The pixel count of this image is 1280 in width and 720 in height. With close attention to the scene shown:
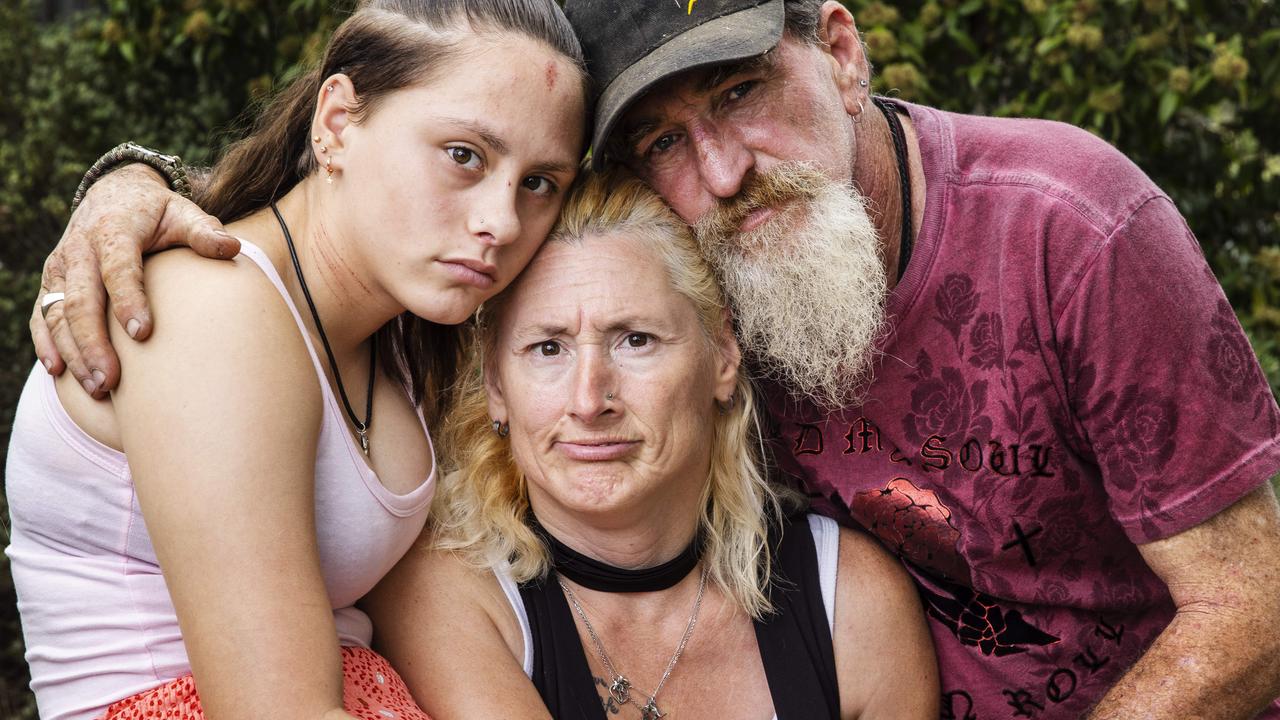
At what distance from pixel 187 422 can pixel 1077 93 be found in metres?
3.27

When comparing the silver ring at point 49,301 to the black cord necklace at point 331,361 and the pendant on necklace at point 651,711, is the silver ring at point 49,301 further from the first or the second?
the pendant on necklace at point 651,711

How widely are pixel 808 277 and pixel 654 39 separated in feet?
2.02

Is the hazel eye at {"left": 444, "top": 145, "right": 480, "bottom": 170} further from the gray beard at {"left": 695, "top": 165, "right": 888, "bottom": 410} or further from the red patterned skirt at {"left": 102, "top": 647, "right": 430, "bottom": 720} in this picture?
the red patterned skirt at {"left": 102, "top": 647, "right": 430, "bottom": 720}

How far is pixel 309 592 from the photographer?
6.85ft

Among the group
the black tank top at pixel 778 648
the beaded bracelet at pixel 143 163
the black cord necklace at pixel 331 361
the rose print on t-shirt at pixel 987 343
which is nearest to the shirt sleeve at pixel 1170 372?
the rose print on t-shirt at pixel 987 343

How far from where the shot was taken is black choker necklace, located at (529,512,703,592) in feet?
9.25

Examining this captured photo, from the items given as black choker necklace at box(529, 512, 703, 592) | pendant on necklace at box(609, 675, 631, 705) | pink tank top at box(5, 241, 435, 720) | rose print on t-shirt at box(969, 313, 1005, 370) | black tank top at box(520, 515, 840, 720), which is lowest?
pendant on necklace at box(609, 675, 631, 705)

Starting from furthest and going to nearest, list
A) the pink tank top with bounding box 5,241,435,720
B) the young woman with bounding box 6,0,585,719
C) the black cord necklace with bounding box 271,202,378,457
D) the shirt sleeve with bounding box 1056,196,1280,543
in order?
the shirt sleeve with bounding box 1056,196,1280,543
the black cord necklace with bounding box 271,202,378,457
the pink tank top with bounding box 5,241,435,720
the young woman with bounding box 6,0,585,719

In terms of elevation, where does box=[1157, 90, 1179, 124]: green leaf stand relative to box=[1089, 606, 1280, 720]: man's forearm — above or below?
above

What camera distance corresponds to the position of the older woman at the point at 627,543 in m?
2.62

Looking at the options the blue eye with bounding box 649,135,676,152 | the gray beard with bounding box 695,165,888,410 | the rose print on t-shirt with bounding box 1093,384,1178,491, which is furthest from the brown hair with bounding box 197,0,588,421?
the rose print on t-shirt with bounding box 1093,384,1178,491

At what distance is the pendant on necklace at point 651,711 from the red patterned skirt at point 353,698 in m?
0.52

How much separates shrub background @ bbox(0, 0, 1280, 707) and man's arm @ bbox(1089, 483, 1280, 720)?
1564mm

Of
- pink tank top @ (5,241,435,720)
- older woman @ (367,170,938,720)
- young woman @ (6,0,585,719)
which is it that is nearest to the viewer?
young woman @ (6,0,585,719)
